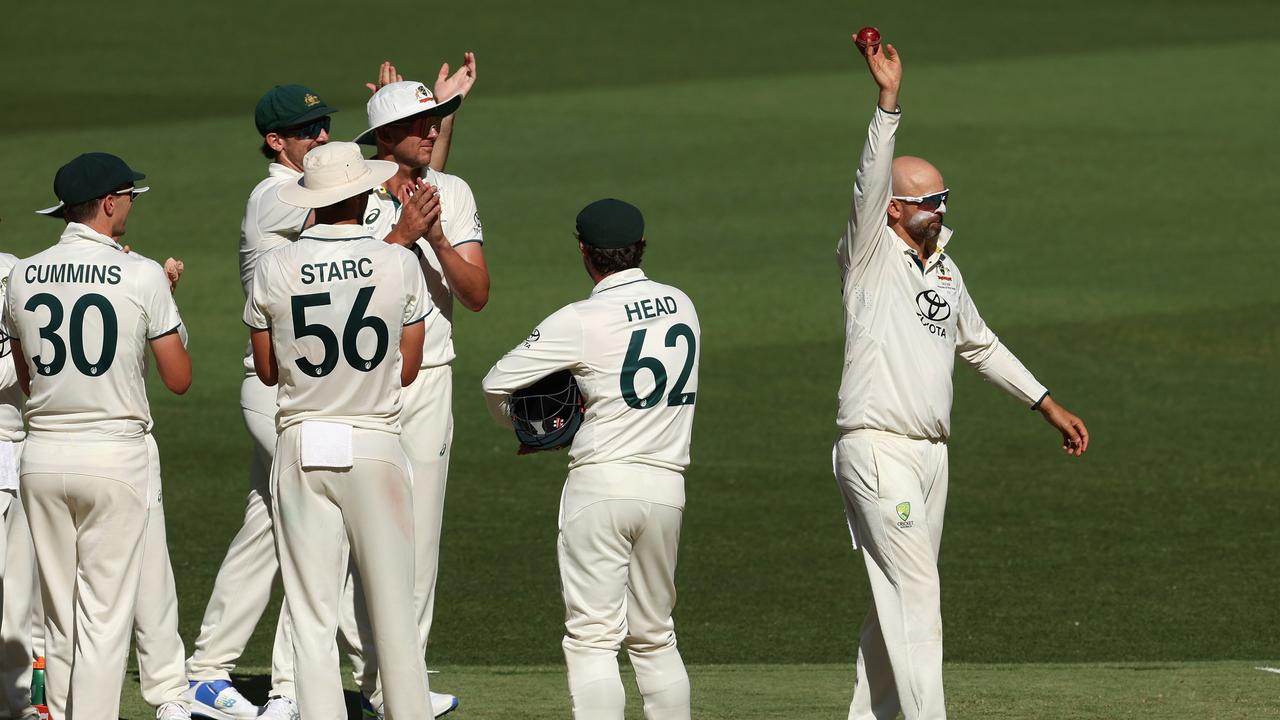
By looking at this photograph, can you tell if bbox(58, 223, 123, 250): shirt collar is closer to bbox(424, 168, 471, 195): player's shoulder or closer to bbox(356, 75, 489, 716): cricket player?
bbox(356, 75, 489, 716): cricket player

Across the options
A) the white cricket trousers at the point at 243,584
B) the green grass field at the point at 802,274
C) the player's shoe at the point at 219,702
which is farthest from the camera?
the green grass field at the point at 802,274

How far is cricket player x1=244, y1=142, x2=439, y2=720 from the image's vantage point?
6.70m

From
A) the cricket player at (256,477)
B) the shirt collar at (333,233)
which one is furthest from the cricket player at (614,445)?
the cricket player at (256,477)

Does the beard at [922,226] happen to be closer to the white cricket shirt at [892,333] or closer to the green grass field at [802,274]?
the white cricket shirt at [892,333]

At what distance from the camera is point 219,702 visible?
8.20 meters

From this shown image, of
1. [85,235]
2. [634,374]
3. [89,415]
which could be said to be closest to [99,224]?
[85,235]

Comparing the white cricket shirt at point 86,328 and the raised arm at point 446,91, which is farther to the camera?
the raised arm at point 446,91

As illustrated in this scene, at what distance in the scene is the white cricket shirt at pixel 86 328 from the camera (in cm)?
696

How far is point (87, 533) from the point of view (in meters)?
7.09

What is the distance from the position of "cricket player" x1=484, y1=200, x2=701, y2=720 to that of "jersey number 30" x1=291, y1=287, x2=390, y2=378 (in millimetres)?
531

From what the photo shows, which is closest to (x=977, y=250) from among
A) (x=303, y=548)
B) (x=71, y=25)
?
(x=303, y=548)

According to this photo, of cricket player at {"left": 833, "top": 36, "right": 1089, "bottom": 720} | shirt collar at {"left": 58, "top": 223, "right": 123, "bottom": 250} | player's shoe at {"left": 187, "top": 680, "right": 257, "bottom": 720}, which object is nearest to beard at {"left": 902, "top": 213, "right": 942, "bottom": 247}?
cricket player at {"left": 833, "top": 36, "right": 1089, "bottom": 720}

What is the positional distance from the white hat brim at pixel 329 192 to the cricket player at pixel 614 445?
79 centimetres

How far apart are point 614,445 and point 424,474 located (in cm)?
137
